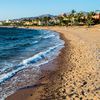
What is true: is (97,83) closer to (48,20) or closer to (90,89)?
(90,89)

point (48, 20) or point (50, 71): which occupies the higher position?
point (50, 71)

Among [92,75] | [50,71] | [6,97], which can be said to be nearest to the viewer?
[6,97]

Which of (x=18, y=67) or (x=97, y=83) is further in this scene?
(x=18, y=67)

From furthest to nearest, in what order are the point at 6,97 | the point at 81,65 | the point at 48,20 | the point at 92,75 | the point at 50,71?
the point at 48,20, the point at 81,65, the point at 50,71, the point at 92,75, the point at 6,97

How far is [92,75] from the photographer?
1377 centimetres

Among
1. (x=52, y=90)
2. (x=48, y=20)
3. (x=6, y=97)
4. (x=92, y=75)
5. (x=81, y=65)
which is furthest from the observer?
(x=48, y=20)

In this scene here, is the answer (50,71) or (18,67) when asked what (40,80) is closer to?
(50,71)

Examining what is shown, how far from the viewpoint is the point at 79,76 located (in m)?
13.9

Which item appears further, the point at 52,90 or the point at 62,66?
the point at 62,66

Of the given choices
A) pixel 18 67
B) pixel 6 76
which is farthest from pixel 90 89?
pixel 18 67

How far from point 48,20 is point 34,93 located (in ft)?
581

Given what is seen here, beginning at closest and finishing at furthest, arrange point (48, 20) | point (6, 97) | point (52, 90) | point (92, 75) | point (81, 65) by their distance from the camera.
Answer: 1. point (6, 97)
2. point (52, 90)
3. point (92, 75)
4. point (81, 65)
5. point (48, 20)

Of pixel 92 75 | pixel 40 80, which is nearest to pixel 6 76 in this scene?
pixel 40 80

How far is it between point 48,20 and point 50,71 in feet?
565
